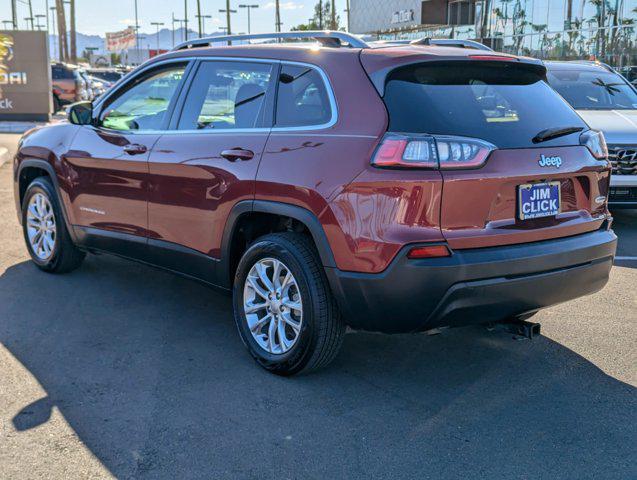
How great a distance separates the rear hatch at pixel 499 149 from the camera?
364cm

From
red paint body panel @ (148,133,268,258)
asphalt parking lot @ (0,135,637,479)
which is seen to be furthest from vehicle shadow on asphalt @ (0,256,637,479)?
red paint body panel @ (148,133,268,258)

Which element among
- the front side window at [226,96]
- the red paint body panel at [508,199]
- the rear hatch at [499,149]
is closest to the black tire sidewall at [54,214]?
the front side window at [226,96]

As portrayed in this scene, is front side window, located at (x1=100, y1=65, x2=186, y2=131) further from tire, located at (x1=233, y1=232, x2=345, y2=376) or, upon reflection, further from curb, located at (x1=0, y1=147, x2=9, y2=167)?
curb, located at (x1=0, y1=147, x2=9, y2=167)

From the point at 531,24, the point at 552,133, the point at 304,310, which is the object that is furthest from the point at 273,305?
the point at 531,24

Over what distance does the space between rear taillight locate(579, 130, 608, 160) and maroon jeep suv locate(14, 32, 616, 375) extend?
2 centimetres

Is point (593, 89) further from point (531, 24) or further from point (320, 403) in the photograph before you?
point (531, 24)

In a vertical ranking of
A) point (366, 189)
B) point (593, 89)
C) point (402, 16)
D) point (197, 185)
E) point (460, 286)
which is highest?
point (402, 16)

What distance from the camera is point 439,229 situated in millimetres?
3598

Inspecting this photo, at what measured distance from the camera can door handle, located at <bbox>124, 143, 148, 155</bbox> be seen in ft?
16.7

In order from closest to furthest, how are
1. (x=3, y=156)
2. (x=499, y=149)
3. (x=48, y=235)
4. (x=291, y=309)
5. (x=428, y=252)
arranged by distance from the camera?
(x=428, y=252) → (x=499, y=149) → (x=291, y=309) → (x=48, y=235) → (x=3, y=156)

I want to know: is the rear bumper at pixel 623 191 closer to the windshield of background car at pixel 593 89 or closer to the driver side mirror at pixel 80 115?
the windshield of background car at pixel 593 89

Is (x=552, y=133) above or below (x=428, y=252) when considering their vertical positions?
above

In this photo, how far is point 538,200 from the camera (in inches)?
153

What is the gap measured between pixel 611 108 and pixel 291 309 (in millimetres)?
6941
